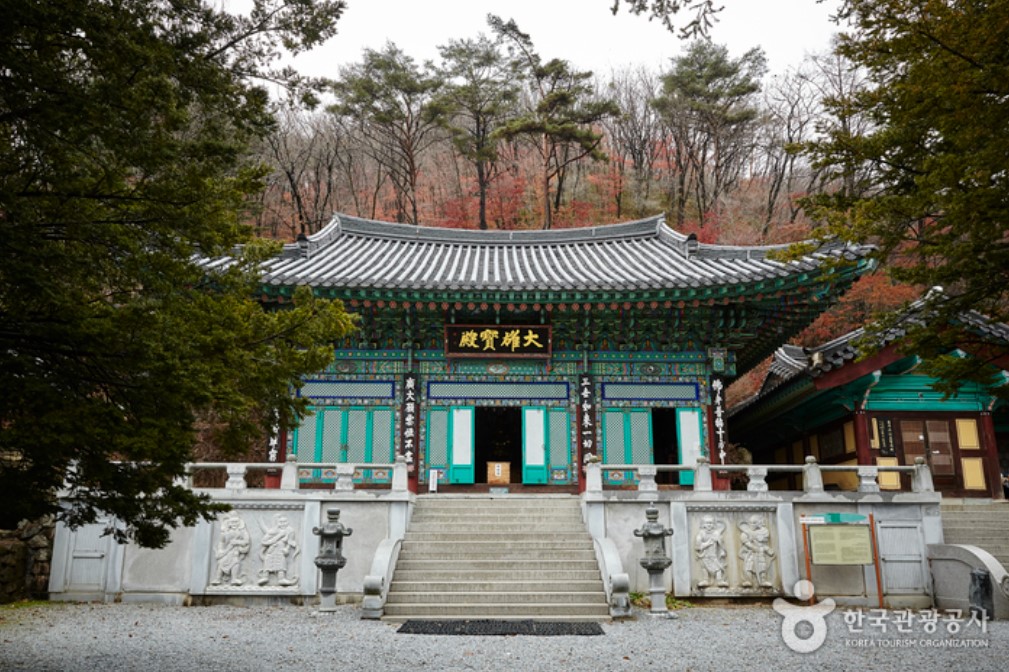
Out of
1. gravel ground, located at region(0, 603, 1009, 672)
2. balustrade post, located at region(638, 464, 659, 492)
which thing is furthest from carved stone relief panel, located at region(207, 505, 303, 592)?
balustrade post, located at region(638, 464, 659, 492)

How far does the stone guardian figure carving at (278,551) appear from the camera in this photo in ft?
34.4

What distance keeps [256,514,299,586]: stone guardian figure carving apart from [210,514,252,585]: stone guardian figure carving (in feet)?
0.84

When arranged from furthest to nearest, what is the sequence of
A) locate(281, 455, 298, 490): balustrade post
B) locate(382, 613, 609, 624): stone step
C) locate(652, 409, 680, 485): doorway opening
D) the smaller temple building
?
locate(652, 409, 680, 485): doorway opening
the smaller temple building
locate(281, 455, 298, 490): balustrade post
locate(382, 613, 609, 624): stone step

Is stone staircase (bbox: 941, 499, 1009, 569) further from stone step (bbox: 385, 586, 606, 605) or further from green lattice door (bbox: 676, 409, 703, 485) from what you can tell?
stone step (bbox: 385, 586, 606, 605)

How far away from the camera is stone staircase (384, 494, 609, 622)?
9.16 metres

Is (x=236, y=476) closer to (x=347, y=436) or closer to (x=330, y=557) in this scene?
(x=330, y=557)

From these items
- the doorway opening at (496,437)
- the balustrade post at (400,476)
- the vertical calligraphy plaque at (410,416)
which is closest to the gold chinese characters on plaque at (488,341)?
the vertical calligraphy plaque at (410,416)

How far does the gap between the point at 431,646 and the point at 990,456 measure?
1302cm

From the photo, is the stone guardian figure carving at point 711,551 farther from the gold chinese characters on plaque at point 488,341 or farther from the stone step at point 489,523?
the gold chinese characters on plaque at point 488,341

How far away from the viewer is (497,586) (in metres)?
9.61

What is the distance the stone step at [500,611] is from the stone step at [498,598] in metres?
0.06

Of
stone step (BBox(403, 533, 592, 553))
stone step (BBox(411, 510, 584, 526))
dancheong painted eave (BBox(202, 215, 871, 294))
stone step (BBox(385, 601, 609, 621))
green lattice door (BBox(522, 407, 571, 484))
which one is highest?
dancheong painted eave (BBox(202, 215, 871, 294))

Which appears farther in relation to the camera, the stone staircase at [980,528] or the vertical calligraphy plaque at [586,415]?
the vertical calligraphy plaque at [586,415]

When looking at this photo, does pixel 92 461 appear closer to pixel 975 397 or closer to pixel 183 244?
pixel 183 244
